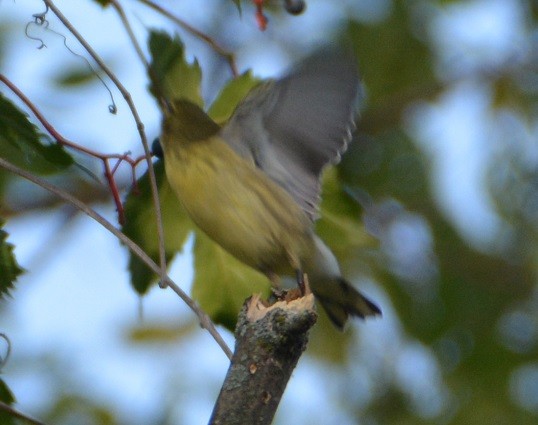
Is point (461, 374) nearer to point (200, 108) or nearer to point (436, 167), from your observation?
point (436, 167)

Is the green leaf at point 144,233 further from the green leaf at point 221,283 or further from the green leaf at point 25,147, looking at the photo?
the green leaf at point 25,147

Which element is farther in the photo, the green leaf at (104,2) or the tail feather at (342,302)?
the tail feather at (342,302)

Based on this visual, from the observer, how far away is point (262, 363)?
2.04 metres

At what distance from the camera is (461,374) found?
213 inches

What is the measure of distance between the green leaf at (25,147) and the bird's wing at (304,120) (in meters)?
0.86

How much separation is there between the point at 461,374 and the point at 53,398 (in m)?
2.07

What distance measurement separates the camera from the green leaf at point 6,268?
220 centimetres

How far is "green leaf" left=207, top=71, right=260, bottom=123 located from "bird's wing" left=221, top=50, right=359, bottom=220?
0.03 m

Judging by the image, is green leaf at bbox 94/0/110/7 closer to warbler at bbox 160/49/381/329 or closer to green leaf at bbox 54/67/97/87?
warbler at bbox 160/49/381/329

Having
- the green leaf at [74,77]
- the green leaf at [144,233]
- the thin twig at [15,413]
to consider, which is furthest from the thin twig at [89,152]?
the green leaf at [74,77]

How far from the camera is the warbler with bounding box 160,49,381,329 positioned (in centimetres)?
303

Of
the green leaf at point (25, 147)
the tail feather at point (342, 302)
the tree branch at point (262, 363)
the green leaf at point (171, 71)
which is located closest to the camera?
the tree branch at point (262, 363)

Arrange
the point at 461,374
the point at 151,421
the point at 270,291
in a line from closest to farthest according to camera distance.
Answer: the point at 270,291 → the point at 151,421 → the point at 461,374

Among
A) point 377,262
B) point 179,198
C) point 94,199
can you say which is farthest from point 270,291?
point 377,262
